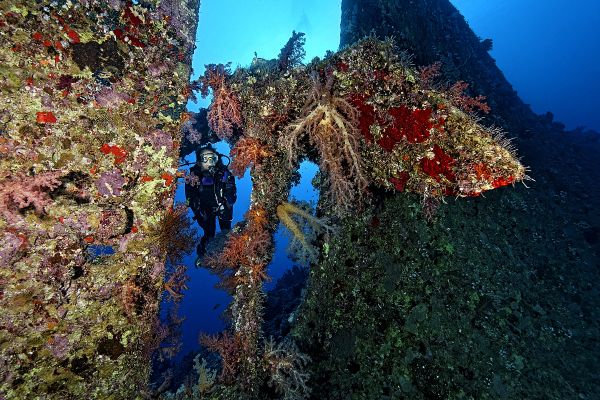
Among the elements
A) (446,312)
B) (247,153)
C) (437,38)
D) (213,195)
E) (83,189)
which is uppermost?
(437,38)

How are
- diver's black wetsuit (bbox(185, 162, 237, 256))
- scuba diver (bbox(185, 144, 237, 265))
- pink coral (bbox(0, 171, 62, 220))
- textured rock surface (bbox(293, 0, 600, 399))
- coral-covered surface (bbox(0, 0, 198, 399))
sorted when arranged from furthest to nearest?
diver's black wetsuit (bbox(185, 162, 237, 256)) < scuba diver (bbox(185, 144, 237, 265)) < textured rock surface (bbox(293, 0, 600, 399)) < coral-covered surface (bbox(0, 0, 198, 399)) < pink coral (bbox(0, 171, 62, 220))

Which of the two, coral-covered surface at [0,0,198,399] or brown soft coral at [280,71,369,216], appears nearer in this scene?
coral-covered surface at [0,0,198,399]

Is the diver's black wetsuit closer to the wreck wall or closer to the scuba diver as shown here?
the scuba diver

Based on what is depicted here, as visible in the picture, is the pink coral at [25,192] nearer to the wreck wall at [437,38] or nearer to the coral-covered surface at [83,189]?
the coral-covered surface at [83,189]

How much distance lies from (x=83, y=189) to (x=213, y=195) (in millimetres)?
3581

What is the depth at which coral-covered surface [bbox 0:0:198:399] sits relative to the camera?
8.98ft

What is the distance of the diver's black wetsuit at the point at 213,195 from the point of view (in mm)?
6492

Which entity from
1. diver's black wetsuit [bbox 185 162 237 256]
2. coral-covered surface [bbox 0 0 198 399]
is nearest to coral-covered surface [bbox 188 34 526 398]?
coral-covered surface [bbox 0 0 198 399]

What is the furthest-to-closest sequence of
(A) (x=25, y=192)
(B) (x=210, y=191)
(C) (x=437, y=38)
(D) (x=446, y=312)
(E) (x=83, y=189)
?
(C) (x=437, y=38)
(B) (x=210, y=191)
(D) (x=446, y=312)
(E) (x=83, y=189)
(A) (x=25, y=192)

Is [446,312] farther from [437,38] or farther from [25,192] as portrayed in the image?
[437,38]

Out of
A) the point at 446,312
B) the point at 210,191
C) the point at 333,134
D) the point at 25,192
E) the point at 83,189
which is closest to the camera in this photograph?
the point at 25,192

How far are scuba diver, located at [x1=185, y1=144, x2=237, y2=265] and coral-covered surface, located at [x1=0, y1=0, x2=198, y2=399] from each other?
8.13ft

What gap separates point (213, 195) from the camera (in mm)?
6691

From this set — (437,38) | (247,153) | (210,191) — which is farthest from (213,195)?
(437,38)
